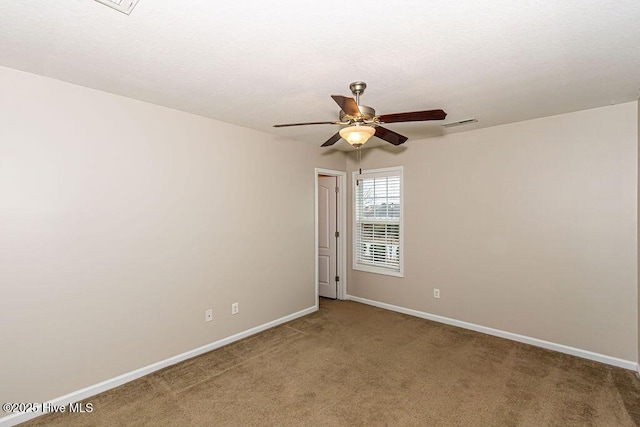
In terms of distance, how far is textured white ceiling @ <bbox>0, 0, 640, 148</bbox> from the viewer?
1.65 metres

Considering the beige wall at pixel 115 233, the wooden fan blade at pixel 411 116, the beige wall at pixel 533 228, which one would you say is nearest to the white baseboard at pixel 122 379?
the beige wall at pixel 115 233

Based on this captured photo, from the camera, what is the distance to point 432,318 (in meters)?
4.42

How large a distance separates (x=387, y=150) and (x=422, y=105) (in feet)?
5.98

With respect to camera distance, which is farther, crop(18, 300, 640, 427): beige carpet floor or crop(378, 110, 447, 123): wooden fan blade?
crop(18, 300, 640, 427): beige carpet floor

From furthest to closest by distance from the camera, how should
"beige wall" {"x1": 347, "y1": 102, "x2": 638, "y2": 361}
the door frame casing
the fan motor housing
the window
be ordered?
1. the door frame casing
2. the window
3. "beige wall" {"x1": 347, "y1": 102, "x2": 638, "y2": 361}
4. the fan motor housing

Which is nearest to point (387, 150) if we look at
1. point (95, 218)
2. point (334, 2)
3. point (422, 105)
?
point (422, 105)

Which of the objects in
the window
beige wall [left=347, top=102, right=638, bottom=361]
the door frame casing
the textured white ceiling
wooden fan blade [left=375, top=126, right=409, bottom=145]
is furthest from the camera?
the door frame casing

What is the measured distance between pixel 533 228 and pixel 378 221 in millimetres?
2056

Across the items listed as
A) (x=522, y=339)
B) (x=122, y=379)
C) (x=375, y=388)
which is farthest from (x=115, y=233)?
(x=522, y=339)

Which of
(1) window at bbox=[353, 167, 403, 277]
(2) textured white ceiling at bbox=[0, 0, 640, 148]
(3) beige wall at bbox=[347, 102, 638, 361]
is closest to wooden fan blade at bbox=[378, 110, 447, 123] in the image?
(2) textured white ceiling at bbox=[0, 0, 640, 148]

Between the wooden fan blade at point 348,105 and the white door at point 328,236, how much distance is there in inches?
128

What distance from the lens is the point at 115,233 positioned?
280 centimetres

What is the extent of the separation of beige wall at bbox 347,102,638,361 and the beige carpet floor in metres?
0.41

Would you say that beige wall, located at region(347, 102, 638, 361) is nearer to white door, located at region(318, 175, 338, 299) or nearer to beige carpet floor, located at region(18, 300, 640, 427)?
beige carpet floor, located at region(18, 300, 640, 427)
